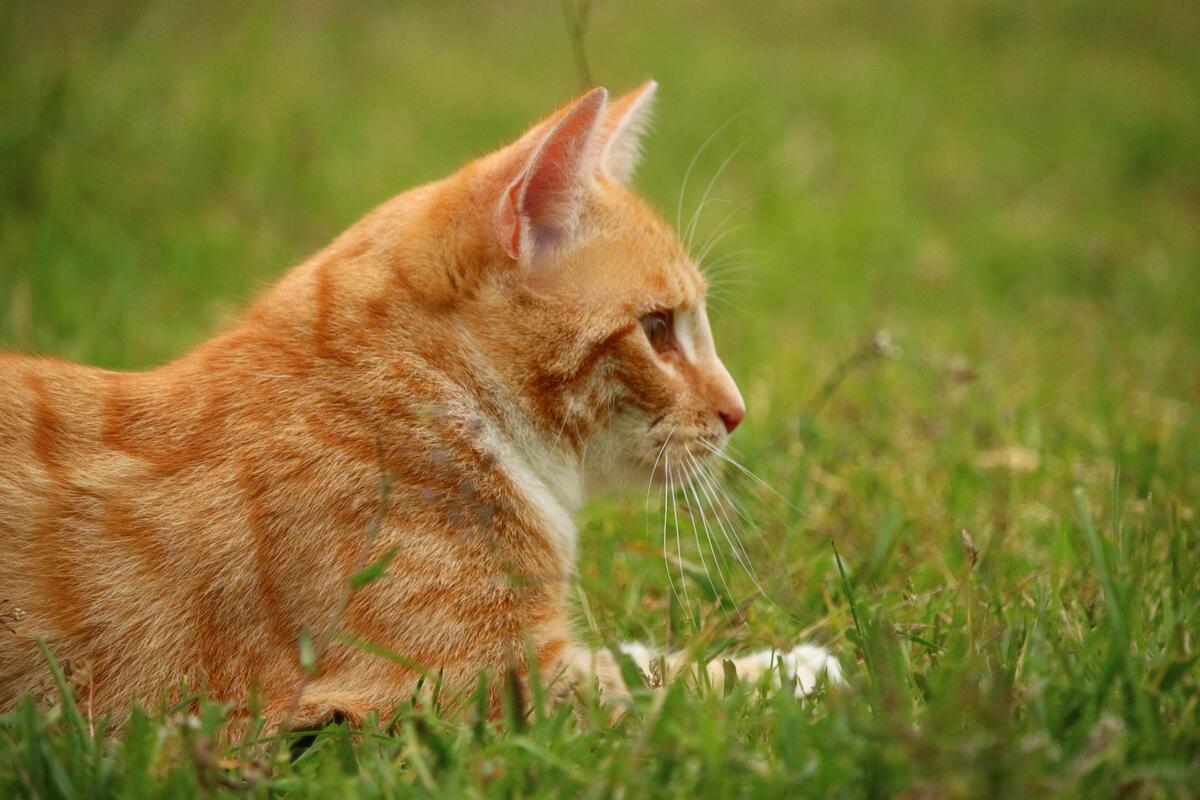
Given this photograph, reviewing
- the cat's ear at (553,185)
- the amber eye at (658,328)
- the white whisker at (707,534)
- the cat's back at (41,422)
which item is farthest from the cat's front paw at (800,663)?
the cat's back at (41,422)

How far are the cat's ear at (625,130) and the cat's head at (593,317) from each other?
0.42 ft

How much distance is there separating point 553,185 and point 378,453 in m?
0.61

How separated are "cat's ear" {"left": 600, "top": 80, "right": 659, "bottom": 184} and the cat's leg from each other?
1033mm

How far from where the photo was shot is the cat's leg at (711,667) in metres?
1.89

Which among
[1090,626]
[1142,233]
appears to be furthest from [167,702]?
[1142,233]

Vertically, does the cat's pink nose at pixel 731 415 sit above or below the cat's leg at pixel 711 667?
above

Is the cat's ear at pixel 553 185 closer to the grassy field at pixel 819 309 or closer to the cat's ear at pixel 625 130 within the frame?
the cat's ear at pixel 625 130

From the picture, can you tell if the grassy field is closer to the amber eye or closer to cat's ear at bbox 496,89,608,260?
the amber eye

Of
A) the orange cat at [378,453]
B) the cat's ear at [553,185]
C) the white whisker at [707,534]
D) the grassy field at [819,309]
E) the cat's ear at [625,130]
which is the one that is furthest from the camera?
the cat's ear at [625,130]

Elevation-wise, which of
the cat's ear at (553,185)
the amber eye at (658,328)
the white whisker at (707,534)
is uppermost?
the cat's ear at (553,185)

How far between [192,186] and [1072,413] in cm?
365

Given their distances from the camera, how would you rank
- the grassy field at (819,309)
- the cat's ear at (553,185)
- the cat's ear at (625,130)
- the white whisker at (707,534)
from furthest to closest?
the cat's ear at (625,130)
the white whisker at (707,534)
the cat's ear at (553,185)
the grassy field at (819,309)

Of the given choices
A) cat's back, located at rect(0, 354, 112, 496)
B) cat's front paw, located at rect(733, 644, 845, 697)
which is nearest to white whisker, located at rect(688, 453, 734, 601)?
cat's front paw, located at rect(733, 644, 845, 697)

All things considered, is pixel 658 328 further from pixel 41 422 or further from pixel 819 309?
pixel 819 309
